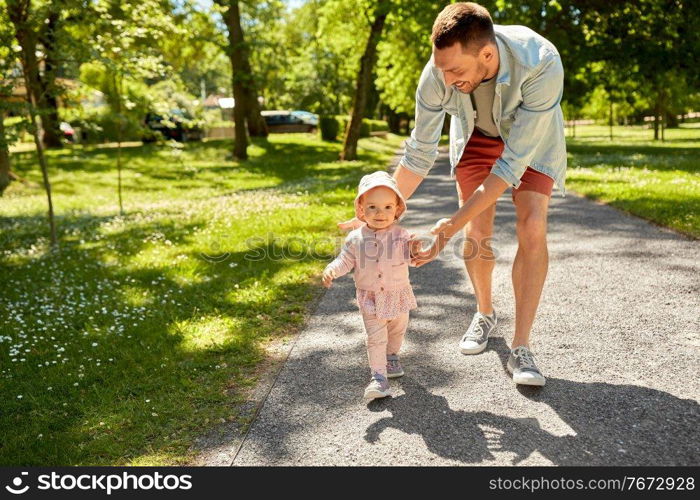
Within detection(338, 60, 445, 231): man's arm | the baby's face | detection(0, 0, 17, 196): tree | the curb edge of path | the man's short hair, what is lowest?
the curb edge of path

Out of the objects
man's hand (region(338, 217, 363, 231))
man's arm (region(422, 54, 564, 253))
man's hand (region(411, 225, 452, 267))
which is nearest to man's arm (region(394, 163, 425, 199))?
man's hand (region(338, 217, 363, 231))

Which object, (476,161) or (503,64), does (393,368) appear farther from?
(503,64)

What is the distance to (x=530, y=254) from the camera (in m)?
3.68

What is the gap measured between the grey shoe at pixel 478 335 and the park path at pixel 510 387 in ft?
0.20

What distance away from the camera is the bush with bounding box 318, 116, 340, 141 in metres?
32.5

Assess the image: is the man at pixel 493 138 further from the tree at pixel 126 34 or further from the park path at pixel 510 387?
the tree at pixel 126 34

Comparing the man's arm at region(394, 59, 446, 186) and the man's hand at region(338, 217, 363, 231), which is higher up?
the man's arm at region(394, 59, 446, 186)

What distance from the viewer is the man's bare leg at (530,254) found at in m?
3.62

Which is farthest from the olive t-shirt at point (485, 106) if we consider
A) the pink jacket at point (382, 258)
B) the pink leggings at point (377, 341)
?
the pink leggings at point (377, 341)

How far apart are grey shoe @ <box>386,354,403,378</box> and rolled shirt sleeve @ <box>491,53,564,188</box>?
1270mm

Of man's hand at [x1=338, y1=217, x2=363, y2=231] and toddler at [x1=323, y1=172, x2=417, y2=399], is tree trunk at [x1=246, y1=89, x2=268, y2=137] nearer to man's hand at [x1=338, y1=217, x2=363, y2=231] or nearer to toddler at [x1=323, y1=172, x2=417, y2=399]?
man's hand at [x1=338, y1=217, x2=363, y2=231]

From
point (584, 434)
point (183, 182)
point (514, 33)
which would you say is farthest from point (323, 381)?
point (183, 182)
